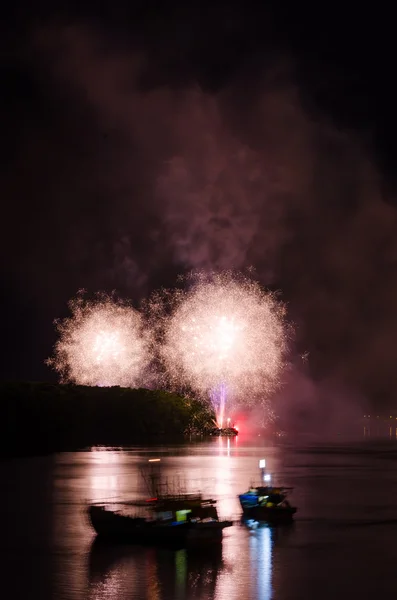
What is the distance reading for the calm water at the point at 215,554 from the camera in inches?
1535

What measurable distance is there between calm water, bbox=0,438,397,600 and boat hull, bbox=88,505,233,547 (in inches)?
30.2

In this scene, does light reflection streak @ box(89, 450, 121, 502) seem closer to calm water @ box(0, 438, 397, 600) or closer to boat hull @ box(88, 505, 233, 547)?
calm water @ box(0, 438, 397, 600)

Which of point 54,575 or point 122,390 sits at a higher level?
point 122,390

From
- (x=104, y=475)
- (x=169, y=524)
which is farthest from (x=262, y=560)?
(x=104, y=475)

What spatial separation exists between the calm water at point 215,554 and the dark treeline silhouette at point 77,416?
56.3 metres

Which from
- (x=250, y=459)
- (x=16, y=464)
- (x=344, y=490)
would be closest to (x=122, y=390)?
(x=250, y=459)

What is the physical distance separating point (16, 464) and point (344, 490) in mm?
46225

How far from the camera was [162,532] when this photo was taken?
152 ft

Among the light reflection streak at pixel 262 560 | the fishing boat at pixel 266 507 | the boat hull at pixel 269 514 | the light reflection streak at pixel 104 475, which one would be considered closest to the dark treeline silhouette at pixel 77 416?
the light reflection streak at pixel 104 475

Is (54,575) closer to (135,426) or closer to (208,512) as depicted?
(208,512)

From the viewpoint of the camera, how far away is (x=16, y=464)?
356 ft

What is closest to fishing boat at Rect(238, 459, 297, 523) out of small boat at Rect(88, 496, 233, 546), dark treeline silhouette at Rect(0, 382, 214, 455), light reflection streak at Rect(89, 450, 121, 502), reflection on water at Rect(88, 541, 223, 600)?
small boat at Rect(88, 496, 233, 546)

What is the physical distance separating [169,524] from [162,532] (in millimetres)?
569

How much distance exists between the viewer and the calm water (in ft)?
128
